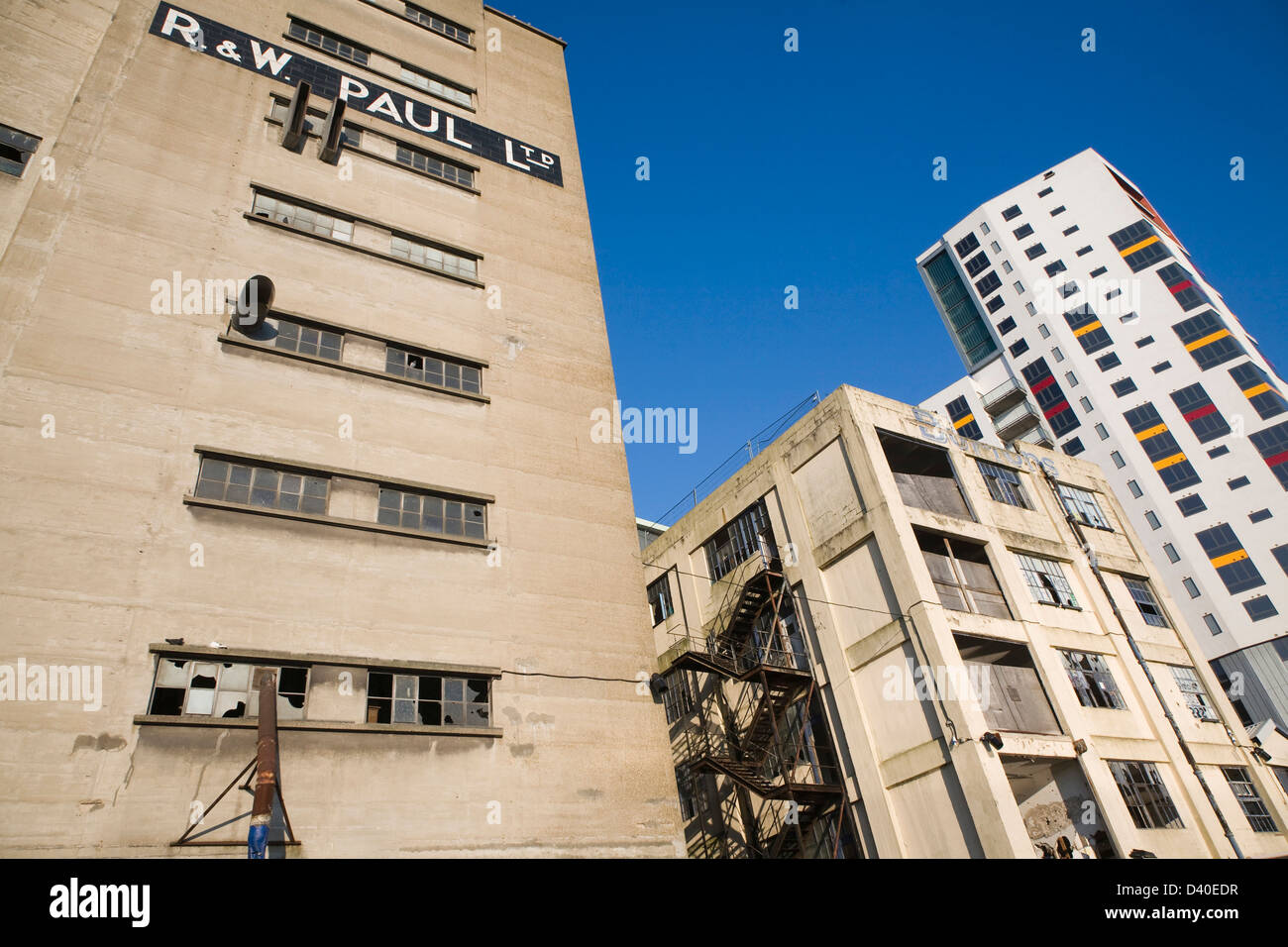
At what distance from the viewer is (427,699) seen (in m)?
14.7

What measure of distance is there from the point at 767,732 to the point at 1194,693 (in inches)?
660

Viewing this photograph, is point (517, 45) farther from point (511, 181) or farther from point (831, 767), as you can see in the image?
point (831, 767)

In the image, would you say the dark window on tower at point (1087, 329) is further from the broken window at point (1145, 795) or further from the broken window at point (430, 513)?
the broken window at point (430, 513)

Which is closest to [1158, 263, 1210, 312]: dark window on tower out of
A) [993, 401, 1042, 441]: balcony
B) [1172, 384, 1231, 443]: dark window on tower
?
[1172, 384, 1231, 443]: dark window on tower

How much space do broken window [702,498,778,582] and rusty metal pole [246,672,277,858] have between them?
63.0ft

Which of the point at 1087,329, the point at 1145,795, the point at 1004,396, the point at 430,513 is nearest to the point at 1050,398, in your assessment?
the point at 1004,396

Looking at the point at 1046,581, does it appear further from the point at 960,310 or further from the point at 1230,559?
the point at 960,310

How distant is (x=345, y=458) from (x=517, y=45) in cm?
2174

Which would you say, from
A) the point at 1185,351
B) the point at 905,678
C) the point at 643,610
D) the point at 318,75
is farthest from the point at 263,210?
the point at 1185,351

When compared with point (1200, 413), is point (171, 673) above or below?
below

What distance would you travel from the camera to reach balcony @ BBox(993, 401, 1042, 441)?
70.9 metres

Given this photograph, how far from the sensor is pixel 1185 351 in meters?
63.2

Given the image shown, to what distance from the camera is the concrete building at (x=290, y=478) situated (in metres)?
12.5

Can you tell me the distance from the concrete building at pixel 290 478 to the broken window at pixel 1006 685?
1135cm
